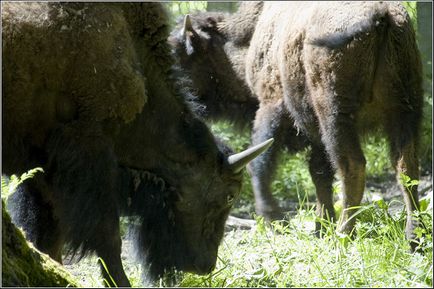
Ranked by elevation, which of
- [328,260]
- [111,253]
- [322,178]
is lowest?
[322,178]

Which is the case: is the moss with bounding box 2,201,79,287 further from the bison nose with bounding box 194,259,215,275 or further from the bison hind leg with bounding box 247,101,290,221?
the bison hind leg with bounding box 247,101,290,221

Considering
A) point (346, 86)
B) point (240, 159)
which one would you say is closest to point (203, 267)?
point (240, 159)

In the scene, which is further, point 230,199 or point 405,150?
point 405,150

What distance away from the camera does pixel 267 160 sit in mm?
7715

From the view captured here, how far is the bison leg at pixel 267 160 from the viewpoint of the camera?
7.55 metres

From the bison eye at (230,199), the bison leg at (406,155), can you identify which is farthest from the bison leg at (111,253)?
the bison leg at (406,155)

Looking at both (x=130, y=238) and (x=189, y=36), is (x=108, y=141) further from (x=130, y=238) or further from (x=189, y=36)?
(x=189, y=36)

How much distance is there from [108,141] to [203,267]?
1065 mm

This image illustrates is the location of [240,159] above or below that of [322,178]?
above

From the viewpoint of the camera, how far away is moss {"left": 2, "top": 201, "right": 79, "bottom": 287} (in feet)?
Result: 12.2

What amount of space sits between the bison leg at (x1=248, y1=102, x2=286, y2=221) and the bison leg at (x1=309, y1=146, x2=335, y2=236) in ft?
1.22

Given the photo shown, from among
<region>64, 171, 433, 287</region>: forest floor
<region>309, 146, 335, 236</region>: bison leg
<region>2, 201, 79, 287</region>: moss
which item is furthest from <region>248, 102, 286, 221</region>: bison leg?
<region>2, 201, 79, 287</region>: moss

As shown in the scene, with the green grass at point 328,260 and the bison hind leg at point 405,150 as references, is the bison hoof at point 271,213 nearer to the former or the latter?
the green grass at point 328,260

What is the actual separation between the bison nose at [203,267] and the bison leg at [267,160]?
96.8 inches
